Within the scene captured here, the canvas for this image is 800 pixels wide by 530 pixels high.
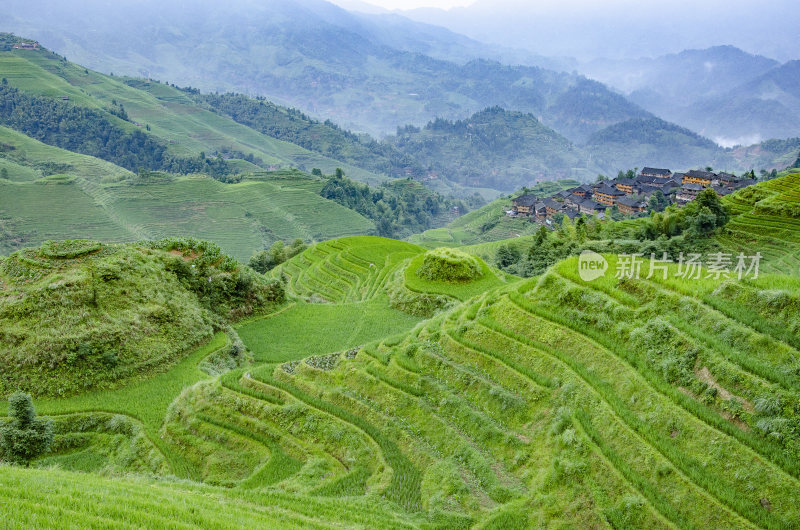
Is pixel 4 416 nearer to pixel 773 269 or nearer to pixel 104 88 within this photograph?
pixel 773 269

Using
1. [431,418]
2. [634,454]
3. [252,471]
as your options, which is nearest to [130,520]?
[252,471]

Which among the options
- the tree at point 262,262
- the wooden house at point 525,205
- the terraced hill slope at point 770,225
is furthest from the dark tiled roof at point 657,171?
the tree at point 262,262

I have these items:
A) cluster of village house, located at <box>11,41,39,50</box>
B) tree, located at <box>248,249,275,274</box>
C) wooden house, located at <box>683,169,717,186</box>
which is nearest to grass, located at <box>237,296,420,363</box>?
tree, located at <box>248,249,275,274</box>

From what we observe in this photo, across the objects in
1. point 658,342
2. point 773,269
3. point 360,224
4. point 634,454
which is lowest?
point 360,224

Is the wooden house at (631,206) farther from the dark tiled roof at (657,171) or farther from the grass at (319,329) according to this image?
the grass at (319,329)

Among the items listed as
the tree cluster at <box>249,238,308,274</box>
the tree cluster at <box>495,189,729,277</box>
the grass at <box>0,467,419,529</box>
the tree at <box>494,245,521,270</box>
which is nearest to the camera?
the grass at <box>0,467,419,529</box>

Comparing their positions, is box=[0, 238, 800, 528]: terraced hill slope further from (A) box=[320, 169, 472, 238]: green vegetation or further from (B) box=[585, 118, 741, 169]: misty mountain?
(B) box=[585, 118, 741, 169]: misty mountain
